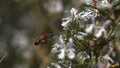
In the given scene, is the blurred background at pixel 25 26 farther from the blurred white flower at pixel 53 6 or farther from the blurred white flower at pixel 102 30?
the blurred white flower at pixel 102 30

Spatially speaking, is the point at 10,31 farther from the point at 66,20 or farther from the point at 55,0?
the point at 66,20

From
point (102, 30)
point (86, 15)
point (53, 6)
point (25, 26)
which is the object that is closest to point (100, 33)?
point (102, 30)

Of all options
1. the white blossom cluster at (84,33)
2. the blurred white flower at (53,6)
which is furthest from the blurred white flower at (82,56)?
the blurred white flower at (53,6)

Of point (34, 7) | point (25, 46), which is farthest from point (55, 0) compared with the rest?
point (25, 46)

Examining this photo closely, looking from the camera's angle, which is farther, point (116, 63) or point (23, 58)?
point (23, 58)

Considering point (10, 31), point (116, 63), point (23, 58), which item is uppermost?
point (10, 31)

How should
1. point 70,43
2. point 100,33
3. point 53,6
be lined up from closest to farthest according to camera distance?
1. point 100,33
2. point 70,43
3. point 53,6

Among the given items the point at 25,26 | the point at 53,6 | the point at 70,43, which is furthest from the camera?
the point at 25,26

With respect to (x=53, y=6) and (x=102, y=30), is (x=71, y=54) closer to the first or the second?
(x=102, y=30)
